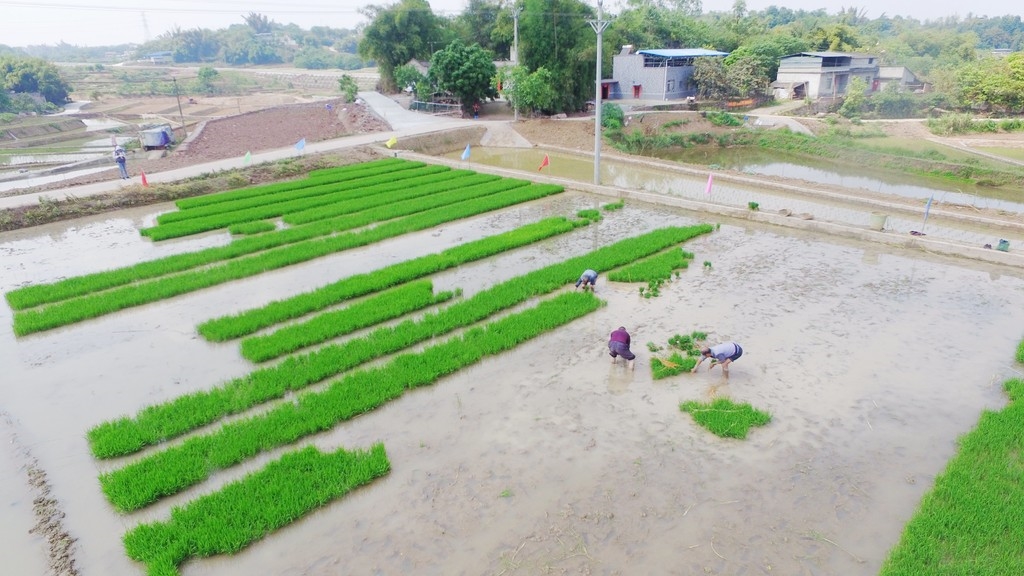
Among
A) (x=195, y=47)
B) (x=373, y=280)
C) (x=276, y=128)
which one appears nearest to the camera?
(x=373, y=280)

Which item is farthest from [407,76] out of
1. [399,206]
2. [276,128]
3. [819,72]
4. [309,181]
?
[819,72]

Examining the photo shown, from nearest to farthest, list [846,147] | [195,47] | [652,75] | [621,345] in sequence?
1. [621,345]
2. [846,147]
3. [652,75]
4. [195,47]

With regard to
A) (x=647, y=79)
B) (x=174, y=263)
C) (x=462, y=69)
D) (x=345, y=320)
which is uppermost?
(x=462, y=69)

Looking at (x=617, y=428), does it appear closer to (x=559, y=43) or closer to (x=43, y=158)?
(x=559, y=43)

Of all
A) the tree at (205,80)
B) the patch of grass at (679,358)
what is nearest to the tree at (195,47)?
the tree at (205,80)

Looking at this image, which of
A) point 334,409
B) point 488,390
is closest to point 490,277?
point 488,390

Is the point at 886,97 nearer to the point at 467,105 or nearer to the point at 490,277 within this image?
the point at 467,105

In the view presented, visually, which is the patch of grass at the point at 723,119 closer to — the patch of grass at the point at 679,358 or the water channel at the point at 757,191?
the water channel at the point at 757,191

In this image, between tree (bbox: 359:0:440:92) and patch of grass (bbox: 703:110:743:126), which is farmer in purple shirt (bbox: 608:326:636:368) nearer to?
patch of grass (bbox: 703:110:743:126)
